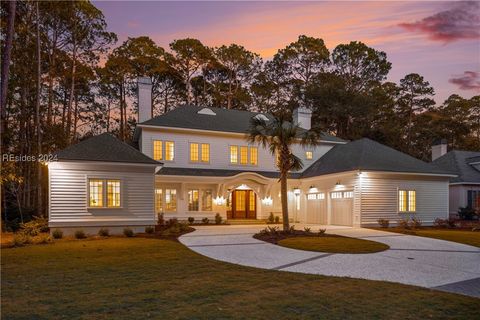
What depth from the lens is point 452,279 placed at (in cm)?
877

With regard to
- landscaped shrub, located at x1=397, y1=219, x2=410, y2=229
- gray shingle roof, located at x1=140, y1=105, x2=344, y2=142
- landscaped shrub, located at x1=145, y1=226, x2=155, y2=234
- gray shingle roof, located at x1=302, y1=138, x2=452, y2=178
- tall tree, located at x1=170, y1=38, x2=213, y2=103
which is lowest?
landscaped shrub, located at x1=397, y1=219, x2=410, y2=229

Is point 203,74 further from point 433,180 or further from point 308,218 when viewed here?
point 433,180

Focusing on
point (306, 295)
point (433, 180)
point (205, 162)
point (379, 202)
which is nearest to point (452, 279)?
point (306, 295)

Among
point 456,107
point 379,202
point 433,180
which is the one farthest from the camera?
point 456,107

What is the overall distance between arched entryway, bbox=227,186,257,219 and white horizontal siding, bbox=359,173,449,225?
26.1ft

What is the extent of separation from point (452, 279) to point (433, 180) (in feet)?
52.2

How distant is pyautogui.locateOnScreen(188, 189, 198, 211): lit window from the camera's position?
2414 centimetres

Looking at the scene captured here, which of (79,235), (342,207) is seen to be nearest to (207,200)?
(342,207)

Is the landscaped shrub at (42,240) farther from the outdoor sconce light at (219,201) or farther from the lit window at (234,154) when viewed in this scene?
the lit window at (234,154)

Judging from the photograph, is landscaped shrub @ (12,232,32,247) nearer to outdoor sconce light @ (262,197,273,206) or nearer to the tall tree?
outdoor sconce light @ (262,197,273,206)

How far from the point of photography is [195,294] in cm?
697

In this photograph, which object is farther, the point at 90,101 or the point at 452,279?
the point at 90,101

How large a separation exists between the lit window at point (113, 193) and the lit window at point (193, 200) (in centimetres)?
657

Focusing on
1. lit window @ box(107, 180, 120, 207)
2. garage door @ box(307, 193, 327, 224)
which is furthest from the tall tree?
lit window @ box(107, 180, 120, 207)
